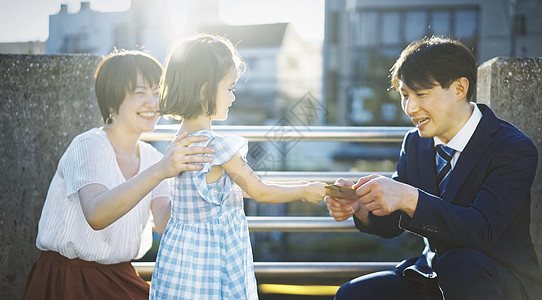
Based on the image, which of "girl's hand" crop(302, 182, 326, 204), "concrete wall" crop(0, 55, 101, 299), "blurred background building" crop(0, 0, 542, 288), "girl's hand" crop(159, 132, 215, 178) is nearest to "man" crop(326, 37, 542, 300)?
"girl's hand" crop(302, 182, 326, 204)

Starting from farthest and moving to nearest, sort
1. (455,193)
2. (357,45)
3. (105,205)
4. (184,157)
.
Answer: (357,45)
(455,193)
(105,205)
(184,157)

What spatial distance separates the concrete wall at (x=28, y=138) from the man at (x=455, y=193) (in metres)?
1.34

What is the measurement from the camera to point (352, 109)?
1577cm

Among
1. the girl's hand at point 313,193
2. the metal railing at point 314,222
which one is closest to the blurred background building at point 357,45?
the metal railing at point 314,222

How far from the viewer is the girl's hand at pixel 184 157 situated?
1.76 meters

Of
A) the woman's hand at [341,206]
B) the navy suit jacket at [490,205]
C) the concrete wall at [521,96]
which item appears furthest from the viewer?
the concrete wall at [521,96]

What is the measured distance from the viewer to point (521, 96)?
2.45m

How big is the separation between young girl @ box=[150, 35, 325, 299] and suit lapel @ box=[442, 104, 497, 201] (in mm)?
505

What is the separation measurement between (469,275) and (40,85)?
198 cm

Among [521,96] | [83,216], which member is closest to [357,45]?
[521,96]

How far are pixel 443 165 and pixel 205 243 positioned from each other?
3.13ft

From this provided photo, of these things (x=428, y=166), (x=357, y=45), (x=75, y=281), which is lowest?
(x=75, y=281)

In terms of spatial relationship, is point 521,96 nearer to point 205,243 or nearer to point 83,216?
A: point 205,243

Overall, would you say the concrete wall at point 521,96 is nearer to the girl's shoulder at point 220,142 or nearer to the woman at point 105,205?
the girl's shoulder at point 220,142
